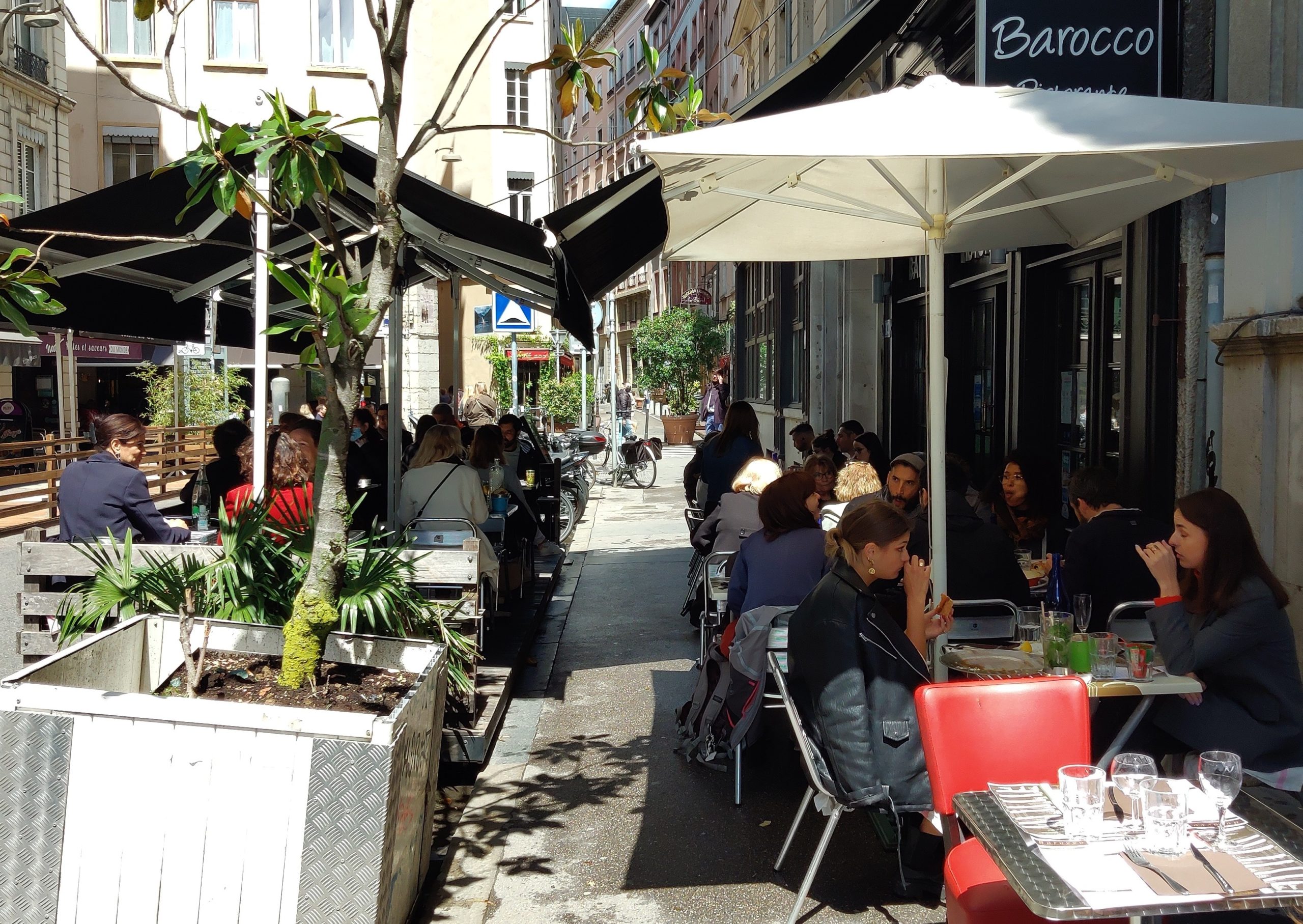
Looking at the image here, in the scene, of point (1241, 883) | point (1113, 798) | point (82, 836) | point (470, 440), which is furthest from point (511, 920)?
point (470, 440)

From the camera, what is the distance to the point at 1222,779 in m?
2.73

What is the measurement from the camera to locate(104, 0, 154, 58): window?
87.1 feet

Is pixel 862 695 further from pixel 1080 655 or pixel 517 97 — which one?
pixel 517 97

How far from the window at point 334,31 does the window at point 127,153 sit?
206 inches

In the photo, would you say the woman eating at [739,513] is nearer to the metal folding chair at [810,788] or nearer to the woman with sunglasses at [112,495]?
the metal folding chair at [810,788]

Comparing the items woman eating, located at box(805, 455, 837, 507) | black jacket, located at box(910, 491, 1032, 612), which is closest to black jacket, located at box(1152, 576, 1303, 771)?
black jacket, located at box(910, 491, 1032, 612)

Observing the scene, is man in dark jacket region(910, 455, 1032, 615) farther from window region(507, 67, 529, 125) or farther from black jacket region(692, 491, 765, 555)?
window region(507, 67, 529, 125)

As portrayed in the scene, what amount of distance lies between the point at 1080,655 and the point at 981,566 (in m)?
1.15

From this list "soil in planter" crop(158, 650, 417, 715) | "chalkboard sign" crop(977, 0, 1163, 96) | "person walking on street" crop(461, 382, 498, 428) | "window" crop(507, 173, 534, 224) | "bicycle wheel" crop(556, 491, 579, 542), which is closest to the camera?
"soil in planter" crop(158, 650, 417, 715)

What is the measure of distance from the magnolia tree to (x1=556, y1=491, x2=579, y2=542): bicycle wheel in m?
9.39

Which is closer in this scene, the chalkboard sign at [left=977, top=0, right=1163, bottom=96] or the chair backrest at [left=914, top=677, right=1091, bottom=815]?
the chair backrest at [left=914, top=677, right=1091, bottom=815]

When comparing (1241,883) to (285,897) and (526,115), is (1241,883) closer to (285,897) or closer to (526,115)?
(285,897)

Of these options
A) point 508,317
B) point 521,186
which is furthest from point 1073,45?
point 521,186

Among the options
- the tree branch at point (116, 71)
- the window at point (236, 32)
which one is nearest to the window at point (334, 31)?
the window at point (236, 32)
